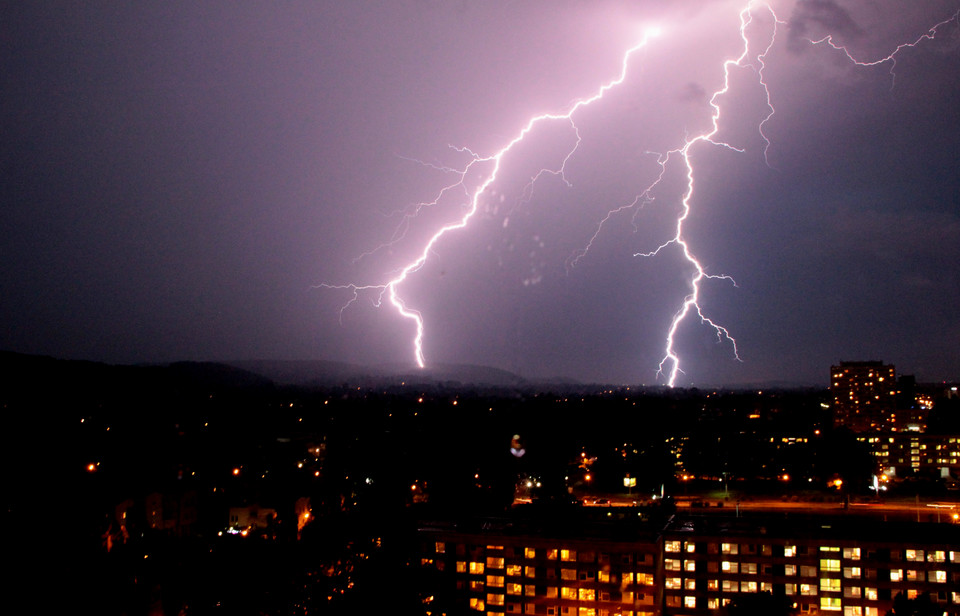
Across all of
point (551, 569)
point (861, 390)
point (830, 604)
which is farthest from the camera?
point (861, 390)

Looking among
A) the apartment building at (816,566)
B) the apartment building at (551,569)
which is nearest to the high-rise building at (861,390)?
the apartment building at (816,566)

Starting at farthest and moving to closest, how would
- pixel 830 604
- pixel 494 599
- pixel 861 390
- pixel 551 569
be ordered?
pixel 861 390 → pixel 494 599 → pixel 551 569 → pixel 830 604

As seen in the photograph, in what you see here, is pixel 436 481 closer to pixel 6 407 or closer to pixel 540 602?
pixel 540 602

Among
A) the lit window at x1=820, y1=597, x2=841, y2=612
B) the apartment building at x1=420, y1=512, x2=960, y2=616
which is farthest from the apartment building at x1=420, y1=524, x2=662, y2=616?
the lit window at x1=820, y1=597, x2=841, y2=612

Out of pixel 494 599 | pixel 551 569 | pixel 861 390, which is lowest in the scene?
pixel 494 599

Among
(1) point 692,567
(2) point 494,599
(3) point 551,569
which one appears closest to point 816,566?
(1) point 692,567

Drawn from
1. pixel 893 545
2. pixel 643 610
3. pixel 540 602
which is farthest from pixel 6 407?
pixel 893 545

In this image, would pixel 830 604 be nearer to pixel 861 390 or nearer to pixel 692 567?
pixel 692 567

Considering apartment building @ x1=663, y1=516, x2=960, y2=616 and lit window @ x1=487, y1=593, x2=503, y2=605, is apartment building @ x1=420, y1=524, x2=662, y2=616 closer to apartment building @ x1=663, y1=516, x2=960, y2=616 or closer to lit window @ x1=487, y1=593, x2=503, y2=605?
lit window @ x1=487, y1=593, x2=503, y2=605
